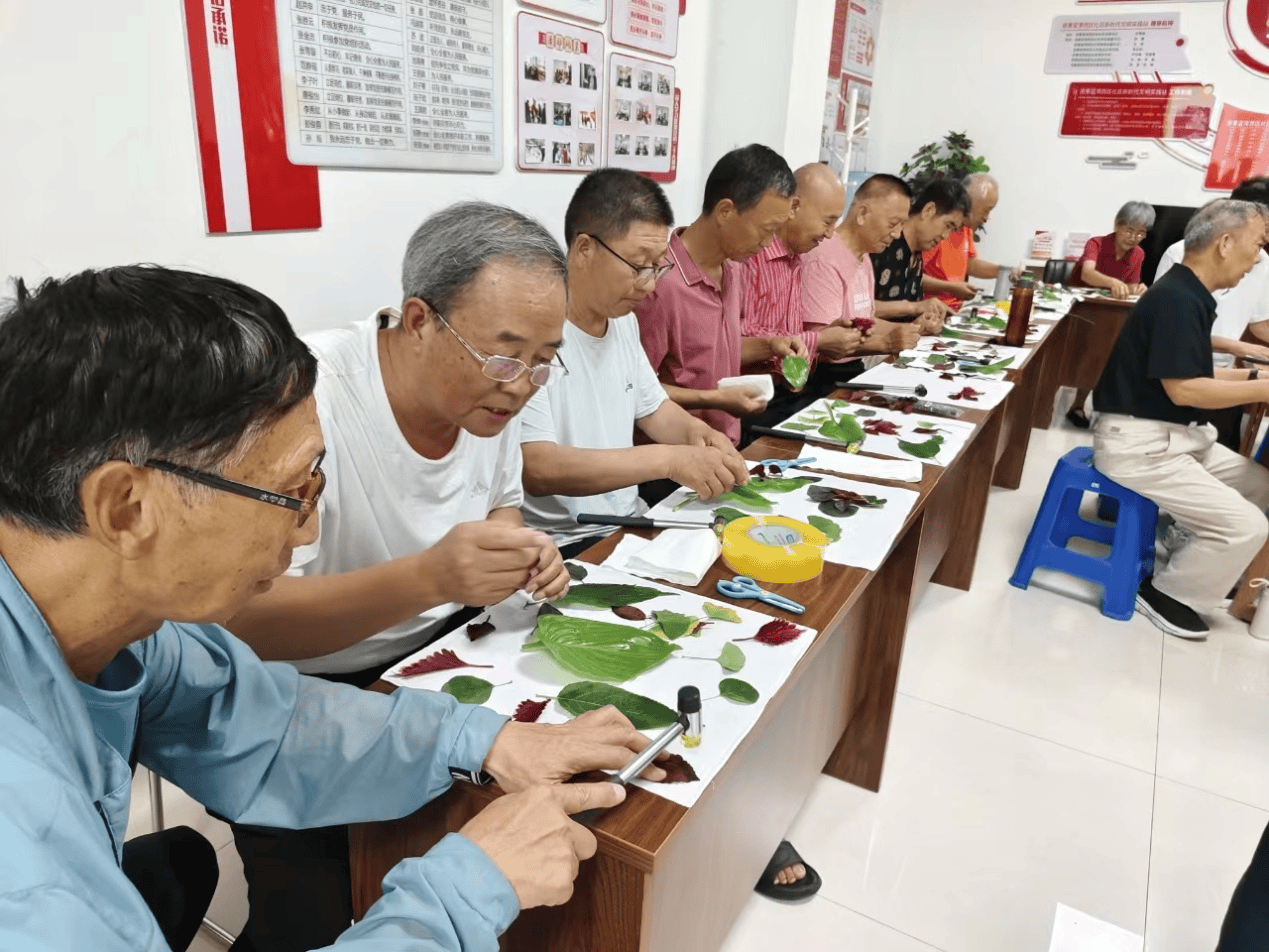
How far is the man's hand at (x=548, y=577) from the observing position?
1164mm

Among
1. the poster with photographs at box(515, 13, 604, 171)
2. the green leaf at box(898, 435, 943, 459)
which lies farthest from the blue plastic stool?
the poster with photographs at box(515, 13, 604, 171)

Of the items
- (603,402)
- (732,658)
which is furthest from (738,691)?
(603,402)

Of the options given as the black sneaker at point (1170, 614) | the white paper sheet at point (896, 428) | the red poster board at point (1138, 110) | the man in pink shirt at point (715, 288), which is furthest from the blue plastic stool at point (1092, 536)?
the red poster board at point (1138, 110)

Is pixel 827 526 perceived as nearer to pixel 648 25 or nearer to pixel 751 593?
pixel 751 593

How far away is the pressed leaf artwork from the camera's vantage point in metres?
1.54

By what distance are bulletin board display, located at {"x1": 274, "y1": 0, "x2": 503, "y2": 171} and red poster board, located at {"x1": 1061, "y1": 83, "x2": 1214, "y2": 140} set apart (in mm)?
5298

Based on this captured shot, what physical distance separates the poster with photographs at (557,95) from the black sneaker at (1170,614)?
2.52m

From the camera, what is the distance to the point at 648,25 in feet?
10.2

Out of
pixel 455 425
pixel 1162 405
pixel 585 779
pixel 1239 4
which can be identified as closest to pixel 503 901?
pixel 585 779

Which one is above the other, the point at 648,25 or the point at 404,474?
the point at 648,25

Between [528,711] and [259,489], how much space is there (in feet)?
1.50

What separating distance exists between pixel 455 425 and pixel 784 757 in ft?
2.71

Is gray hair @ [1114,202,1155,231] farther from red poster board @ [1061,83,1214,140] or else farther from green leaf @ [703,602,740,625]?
green leaf @ [703,602,740,625]

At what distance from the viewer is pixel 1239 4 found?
5.42 metres
